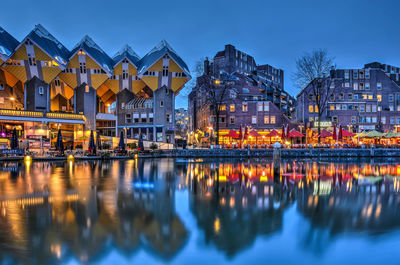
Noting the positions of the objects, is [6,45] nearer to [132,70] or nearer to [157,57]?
[132,70]

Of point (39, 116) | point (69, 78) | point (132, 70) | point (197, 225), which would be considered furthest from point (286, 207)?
point (69, 78)

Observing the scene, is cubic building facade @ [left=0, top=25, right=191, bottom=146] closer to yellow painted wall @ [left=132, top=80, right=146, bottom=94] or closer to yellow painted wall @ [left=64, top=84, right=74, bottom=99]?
yellow painted wall @ [left=132, top=80, right=146, bottom=94]

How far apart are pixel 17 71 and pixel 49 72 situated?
20.0ft

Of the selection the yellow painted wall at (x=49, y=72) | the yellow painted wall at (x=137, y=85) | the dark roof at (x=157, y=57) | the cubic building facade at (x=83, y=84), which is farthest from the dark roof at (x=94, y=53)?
the dark roof at (x=157, y=57)

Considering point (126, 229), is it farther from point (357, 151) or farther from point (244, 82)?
point (244, 82)

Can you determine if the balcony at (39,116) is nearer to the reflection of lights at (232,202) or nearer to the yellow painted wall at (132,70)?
the yellow painted wall at (132,70)

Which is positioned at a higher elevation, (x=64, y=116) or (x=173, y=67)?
(x=173, y=67)

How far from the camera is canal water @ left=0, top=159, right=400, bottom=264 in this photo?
790cm

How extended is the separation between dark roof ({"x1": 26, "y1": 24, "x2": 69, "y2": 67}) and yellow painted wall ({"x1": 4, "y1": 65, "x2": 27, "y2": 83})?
5951mm

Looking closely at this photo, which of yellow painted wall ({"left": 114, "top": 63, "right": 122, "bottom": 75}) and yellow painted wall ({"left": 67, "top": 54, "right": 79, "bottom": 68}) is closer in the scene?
yellow painted wall ({"left": 67, "top": 54, "right": 79, "bottom": 68})

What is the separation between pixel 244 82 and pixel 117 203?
205 ft

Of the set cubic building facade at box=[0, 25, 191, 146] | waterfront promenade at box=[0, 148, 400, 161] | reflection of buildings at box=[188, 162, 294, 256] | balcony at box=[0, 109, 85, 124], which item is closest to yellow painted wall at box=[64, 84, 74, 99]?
cubic building facade at box=[0, 25, 191, 146]

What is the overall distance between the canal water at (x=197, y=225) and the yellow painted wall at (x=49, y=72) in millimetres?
49845

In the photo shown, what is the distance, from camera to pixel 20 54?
59.9 m
